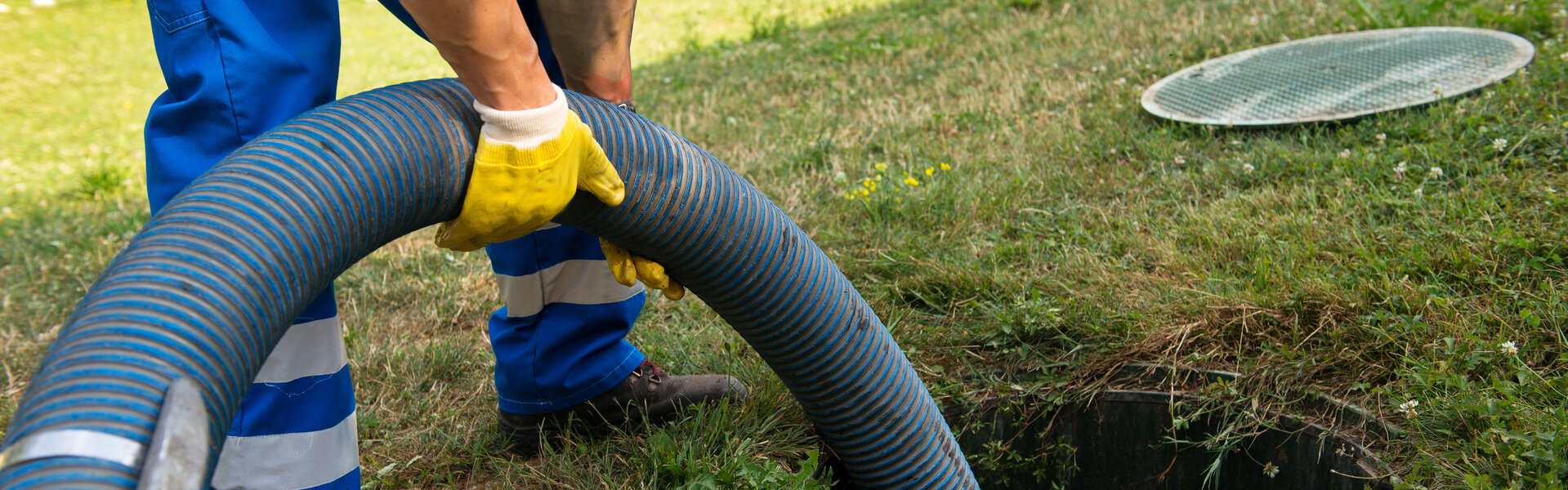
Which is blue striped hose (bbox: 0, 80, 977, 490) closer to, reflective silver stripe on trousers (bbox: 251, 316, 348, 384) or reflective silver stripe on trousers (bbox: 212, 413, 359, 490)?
reflective silver stripe on trousers (bbox: 251, 316, 348, 384)

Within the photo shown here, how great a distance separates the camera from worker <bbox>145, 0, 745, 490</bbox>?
134 centimetres

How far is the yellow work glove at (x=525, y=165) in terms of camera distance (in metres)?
1.34

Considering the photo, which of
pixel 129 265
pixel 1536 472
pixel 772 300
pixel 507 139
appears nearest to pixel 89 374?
pixel 129 265

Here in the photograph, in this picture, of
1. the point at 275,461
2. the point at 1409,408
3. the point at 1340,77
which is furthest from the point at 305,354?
the point at 1340,77

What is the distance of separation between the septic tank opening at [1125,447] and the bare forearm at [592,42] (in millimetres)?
955

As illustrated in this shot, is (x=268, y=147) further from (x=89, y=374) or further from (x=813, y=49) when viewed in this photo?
(x=813, y=49)

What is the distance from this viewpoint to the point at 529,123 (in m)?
1.33

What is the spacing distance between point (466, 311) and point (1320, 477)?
7.24ft

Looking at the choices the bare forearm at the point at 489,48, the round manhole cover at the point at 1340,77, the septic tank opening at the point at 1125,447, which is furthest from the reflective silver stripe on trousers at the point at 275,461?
the round manhole cover at the point at 1340,77

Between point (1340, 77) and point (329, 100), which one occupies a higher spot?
point (329, 100)

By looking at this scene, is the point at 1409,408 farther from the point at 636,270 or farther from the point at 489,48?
the point at 489,48

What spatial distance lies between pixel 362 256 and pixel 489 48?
332mm

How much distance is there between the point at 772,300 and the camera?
169cm

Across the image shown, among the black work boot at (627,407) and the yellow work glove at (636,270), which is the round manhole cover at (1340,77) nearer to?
the black work boot at (627,407)
